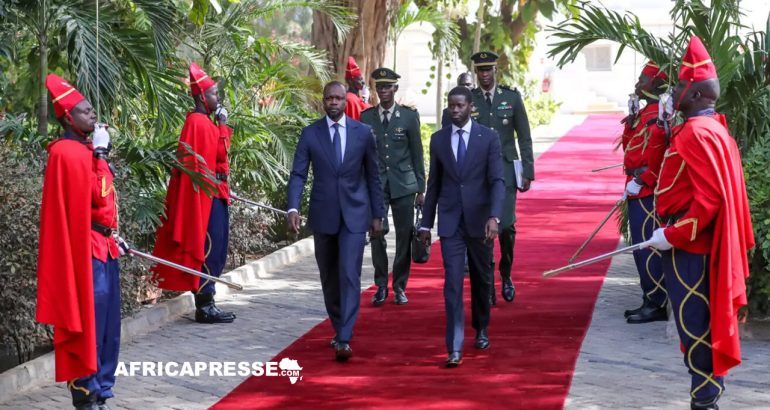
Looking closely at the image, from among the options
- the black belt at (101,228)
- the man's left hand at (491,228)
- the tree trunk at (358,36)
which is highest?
the tree trunk at (358,36)

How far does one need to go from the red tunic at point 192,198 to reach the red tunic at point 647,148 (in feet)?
10.2

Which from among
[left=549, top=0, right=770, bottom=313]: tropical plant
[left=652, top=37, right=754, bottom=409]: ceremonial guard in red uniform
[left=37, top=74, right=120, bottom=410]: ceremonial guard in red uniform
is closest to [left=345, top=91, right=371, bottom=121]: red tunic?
[left=549, top=0, right=770, bottom=313]: tropical plant

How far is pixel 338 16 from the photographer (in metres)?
15.4

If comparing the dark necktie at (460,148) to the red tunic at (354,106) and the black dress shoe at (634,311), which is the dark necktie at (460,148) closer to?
the black dress shoe at (634,311)

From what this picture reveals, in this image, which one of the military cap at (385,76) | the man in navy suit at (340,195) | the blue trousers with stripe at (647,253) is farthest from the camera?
the military cap at (385,76)

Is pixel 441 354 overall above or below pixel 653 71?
below

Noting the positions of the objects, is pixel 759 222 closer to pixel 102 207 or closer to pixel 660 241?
pixel 660 241

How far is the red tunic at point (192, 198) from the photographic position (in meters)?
9.54

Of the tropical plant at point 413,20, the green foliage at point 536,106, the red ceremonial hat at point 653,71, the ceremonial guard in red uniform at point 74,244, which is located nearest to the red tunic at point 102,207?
the ceremonial guard in red uniform at point 74,244

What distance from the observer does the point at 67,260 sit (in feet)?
22.1

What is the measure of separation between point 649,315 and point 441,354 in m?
1.90

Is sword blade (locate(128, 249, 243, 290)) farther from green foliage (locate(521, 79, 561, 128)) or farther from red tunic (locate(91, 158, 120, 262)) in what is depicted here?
green foliage (locate(521, 79, 561, 128))

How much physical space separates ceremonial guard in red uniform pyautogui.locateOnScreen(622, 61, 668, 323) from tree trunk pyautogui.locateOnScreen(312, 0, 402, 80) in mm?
7637

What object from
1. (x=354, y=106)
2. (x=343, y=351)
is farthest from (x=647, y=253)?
(x=354, y=106)
